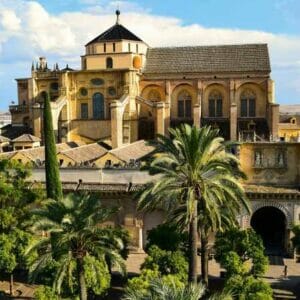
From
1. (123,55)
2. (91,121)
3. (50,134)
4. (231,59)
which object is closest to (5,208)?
(50,134)

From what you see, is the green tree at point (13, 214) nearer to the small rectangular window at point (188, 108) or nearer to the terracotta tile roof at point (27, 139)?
the terracotta tile roof at point (27, 139)

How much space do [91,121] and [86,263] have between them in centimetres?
3039

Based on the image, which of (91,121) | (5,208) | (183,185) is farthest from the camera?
(91,121)

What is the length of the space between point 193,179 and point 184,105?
33591 millimetres

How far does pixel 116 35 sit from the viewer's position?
53406 millimetres

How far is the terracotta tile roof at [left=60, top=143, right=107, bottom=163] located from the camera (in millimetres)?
38666

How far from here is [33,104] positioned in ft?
169

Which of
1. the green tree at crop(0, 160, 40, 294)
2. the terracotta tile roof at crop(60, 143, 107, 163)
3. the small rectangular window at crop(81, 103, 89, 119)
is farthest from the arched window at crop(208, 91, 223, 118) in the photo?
the green tree at crop(0, 160, 40, 294)

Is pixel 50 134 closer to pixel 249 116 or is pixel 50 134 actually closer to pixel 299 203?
pixel 299 203

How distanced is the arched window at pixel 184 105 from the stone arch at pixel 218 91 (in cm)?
148

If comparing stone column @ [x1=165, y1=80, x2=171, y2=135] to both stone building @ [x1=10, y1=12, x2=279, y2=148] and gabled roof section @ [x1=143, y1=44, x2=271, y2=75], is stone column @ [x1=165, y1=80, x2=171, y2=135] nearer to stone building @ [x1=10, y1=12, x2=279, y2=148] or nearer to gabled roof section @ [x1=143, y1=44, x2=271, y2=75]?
stone building @ [x1=10, y1=12, x2=279, y2=148]

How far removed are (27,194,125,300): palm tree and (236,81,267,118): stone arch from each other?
34.4 meters

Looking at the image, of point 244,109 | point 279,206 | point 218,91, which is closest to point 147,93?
point 218,91

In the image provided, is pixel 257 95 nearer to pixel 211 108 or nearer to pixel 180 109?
pixel 211 108
